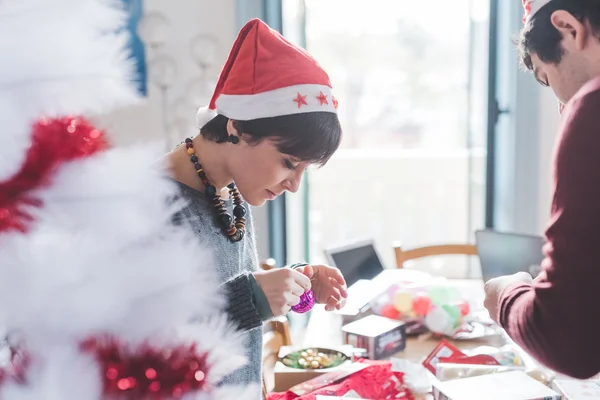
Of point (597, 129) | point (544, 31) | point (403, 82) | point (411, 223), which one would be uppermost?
point (403, 82)

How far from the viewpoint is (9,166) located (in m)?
0.29

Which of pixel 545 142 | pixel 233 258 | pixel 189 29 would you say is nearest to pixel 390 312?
pixel 233 258

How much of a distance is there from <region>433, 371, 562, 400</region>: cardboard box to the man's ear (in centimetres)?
57

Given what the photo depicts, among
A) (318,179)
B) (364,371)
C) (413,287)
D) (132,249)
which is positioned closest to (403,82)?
(318,179)

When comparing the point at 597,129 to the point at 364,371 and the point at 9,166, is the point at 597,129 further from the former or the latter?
the point at 364,371

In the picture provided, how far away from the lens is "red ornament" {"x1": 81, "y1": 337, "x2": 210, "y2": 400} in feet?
1.02

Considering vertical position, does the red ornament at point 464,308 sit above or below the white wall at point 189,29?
below

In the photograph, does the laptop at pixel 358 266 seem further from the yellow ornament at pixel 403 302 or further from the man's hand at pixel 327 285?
the man's hand at pixel 327 285

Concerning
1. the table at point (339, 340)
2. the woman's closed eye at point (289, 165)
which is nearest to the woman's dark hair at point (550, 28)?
the woman's closed eye at point (289, 165)

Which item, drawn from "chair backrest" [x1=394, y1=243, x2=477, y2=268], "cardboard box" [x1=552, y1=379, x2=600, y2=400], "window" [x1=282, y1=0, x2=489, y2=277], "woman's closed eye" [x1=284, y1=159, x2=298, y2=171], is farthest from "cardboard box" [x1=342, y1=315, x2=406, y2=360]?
"window" [x1=282, y1=0, x2=489, y2=277]

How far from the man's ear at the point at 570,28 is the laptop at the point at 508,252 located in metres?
1.12

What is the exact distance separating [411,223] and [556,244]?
378 cm

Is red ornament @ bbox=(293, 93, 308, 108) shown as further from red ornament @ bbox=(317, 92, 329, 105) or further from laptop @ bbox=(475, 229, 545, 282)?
laptop @ bbox=(475, 229, 545, 282)

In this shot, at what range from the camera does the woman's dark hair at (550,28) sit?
70 centimetres
